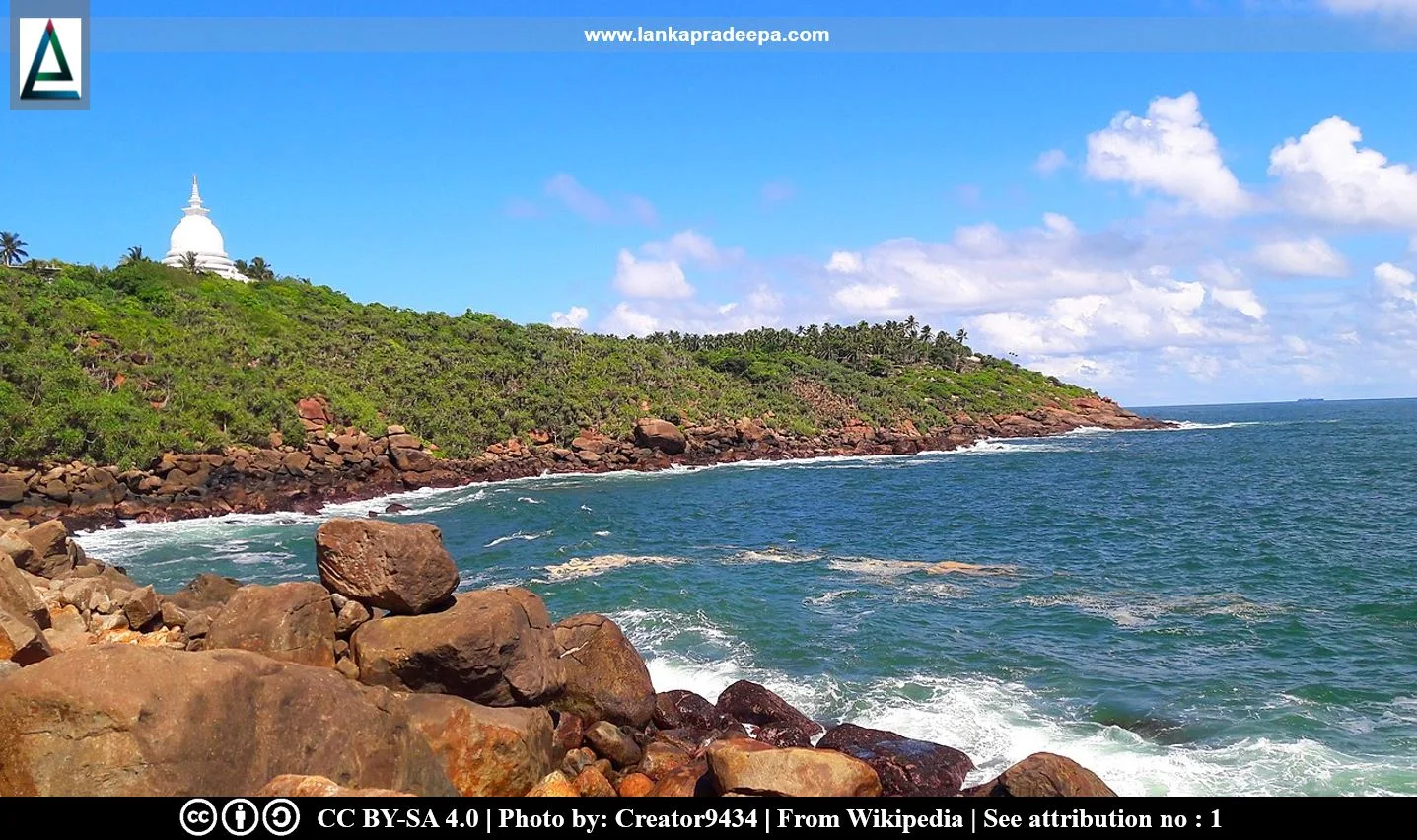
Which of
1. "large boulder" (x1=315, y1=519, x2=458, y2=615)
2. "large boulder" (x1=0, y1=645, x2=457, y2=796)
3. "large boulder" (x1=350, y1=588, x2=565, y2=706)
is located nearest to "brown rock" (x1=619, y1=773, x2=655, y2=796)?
"large boulder" (x1=350, y1=588, x2=565, y2=706)

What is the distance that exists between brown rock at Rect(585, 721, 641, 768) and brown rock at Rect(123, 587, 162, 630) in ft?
28.7

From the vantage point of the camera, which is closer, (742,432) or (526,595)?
(526,595)

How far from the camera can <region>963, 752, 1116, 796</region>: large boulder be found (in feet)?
33.4

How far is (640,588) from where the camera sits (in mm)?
27188

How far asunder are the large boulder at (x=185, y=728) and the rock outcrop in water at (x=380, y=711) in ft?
0.06

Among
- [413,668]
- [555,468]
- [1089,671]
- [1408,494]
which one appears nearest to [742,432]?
[555,468]

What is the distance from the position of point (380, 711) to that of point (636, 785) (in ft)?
14.5

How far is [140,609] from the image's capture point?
1472 centimetres

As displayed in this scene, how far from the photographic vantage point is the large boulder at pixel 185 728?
7.50 m
